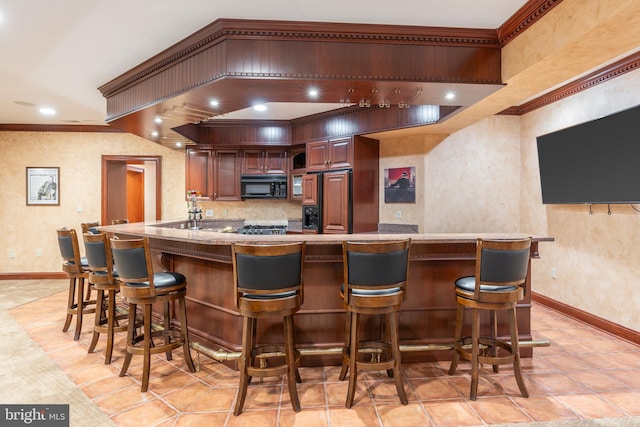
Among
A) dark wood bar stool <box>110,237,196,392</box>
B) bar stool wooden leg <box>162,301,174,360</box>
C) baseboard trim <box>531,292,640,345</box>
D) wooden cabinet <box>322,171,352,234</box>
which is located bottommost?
baseboard trim <box>531,292,640,345</box>

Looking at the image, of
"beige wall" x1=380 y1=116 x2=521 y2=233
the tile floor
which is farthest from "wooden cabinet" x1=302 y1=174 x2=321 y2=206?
the tile floor

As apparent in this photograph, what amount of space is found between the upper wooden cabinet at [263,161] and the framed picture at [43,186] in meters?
3.44

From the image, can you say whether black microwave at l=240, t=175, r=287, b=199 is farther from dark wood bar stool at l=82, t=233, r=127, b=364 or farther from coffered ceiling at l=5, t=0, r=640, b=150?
dark wood bar stool at l=82, t=233, r=127, b=364

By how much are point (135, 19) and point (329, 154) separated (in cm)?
296

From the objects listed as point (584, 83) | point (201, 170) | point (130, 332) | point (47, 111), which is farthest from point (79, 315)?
point (584, 83)

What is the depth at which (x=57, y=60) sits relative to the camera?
3.22 metres

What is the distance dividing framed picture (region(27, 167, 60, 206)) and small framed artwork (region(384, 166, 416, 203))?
5.79m

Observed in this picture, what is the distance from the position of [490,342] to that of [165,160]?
5956 mm

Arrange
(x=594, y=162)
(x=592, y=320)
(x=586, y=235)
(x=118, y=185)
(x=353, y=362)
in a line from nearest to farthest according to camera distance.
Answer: (x=353, y=362) → (x=594, y=162) → (x=592, y=320) → (x=586, y=235) → (x=118, y=185)

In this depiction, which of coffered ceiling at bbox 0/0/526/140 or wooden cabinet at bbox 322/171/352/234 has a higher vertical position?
coffered ceiling at bbox 0/0/526/140

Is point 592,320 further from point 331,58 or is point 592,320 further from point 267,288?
point 331,58

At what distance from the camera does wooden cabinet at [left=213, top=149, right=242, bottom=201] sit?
580 centimetres

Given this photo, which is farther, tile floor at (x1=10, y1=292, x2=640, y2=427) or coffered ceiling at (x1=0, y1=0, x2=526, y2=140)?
coffered ceiling at (x1=0, y1=0, x2=526, y2=140)

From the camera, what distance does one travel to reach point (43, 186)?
237 inches
